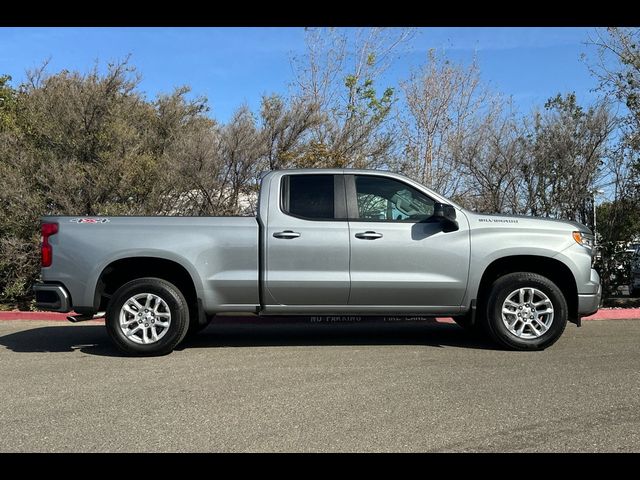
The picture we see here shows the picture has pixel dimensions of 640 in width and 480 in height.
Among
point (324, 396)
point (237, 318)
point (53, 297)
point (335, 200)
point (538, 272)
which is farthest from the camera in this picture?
point (237, 318)

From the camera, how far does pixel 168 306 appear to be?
247 inches

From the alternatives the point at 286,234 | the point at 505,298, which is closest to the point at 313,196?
the point at 286,234

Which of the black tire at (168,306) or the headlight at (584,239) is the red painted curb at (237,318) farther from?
the headlight at (584,239)

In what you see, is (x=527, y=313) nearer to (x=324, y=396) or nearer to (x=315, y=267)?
(x=315, y=267)

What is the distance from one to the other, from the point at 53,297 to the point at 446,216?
14.4 ft

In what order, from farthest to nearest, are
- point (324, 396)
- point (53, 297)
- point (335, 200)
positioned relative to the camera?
point (335, 200), point (53, 297), point (324, 396)

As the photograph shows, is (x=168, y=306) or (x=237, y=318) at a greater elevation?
(x=168, y=306)

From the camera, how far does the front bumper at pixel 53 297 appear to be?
6230 millimetres
